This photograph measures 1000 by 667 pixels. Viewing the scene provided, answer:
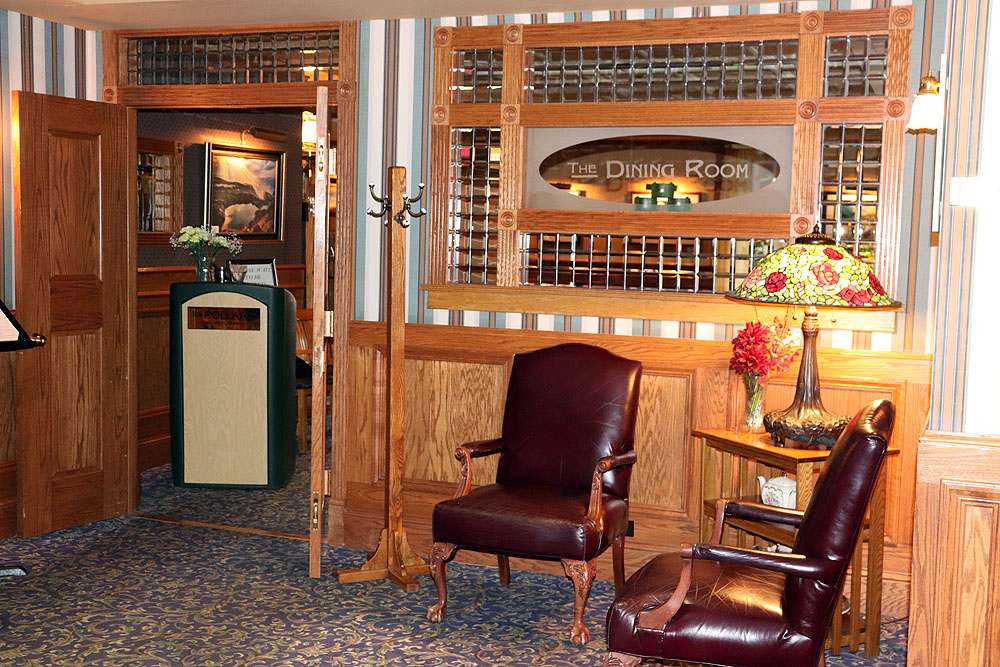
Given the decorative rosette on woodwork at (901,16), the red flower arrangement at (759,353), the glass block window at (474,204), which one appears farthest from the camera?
the glass block window at (474,204)

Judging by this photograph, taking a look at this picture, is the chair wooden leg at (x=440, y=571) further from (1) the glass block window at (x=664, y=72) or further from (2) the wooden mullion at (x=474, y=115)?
(1) the glass block window at (x=664, y=72)

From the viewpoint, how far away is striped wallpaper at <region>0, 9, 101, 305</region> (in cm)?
525

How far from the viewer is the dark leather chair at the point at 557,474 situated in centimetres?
401

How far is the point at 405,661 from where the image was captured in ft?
12.5

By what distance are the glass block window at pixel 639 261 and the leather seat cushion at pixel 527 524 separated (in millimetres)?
1097

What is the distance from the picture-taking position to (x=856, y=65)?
4.43 m

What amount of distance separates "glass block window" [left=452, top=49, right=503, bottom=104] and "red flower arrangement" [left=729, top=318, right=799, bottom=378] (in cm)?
167

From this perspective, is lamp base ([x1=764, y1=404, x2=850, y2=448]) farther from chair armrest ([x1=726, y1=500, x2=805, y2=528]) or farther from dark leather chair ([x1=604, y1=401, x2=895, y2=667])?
dark leather chair ([x1=604, y1=401, x2=895, y2=667])

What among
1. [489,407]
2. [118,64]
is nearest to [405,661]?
[489,407]

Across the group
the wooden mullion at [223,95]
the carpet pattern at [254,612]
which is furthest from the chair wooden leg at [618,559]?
the wooden mullion at [223,95]

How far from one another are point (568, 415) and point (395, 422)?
78cm

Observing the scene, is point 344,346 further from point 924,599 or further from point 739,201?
point 924,599

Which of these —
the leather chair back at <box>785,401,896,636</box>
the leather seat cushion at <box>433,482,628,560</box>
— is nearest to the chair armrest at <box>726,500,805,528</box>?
the leather chair back at <box>785,401,896,636</box>

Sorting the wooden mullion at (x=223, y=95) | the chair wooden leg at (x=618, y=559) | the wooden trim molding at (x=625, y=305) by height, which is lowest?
the chair wooden leg at (x=618, y=559)
